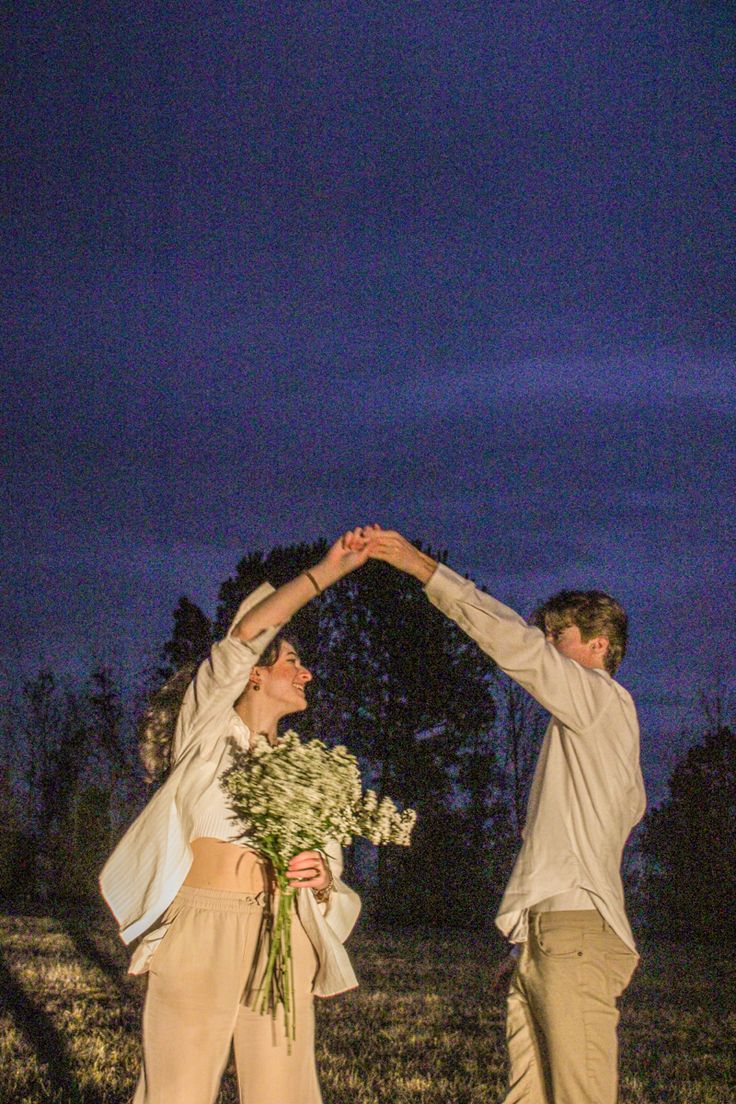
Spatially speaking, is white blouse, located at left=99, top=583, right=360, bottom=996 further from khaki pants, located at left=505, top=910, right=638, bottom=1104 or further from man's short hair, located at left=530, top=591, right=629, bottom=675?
man's short hair, located at left=530, top=591, right=629, bottom=675

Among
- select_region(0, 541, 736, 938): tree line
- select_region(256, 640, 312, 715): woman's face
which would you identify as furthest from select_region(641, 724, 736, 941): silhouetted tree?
select_region(256, 640, 312, 715): woman's face

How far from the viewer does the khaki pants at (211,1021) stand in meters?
4.84

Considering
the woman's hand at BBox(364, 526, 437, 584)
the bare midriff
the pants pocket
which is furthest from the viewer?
the bare midriff

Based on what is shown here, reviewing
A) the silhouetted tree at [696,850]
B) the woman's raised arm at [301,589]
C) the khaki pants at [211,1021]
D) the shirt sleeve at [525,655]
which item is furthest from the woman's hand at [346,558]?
the silhouetted tree at [696,850]

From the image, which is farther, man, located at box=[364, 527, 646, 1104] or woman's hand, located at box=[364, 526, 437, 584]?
woman's hand, located at box=[364, 526, 437, 584]

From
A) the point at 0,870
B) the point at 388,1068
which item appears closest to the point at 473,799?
the point at 0,870

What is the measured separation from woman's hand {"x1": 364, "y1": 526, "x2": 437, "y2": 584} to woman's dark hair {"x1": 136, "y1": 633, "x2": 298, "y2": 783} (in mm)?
730

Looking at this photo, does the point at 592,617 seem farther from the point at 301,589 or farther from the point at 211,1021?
the point at 211,1021

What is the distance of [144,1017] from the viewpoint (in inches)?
195

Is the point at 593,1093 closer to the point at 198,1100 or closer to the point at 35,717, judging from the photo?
the point at 198,1100

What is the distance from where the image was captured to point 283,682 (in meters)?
5.62

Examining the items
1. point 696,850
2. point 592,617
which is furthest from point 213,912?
point 696,850

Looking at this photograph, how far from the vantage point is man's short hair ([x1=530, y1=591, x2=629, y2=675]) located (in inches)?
198

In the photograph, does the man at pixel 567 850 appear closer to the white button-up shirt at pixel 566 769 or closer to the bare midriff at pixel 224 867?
the white button-up shirt at pixel 566 769
